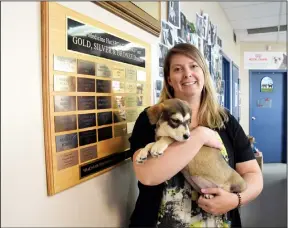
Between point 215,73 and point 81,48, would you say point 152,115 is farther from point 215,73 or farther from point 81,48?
point 215,73

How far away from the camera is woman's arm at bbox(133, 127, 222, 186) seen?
754mm

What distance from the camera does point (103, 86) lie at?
2.91ft

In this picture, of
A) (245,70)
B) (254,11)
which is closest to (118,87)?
(254,11)

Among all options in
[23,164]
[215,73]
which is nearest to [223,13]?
[215,73]

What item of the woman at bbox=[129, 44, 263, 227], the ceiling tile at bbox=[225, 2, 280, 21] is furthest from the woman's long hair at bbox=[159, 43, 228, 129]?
the ceiling tile at bbox=[225, 2, 280, 21]

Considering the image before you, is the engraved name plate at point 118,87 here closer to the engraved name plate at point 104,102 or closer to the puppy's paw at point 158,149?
the engraved name plate at point 104,102

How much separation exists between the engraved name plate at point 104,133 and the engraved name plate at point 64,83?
0.21 metres

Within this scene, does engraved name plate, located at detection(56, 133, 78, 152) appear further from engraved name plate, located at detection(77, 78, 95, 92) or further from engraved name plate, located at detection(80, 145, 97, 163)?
engraved name plate, located at detection(77, 78, 95, 92)

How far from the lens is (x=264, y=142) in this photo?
5.21 metres

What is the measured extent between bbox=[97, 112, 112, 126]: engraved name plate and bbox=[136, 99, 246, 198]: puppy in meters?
0.18

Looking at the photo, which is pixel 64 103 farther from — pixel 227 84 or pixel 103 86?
pixel 227 84

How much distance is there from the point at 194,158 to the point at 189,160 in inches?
3.0

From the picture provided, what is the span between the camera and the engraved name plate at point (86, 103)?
773mm

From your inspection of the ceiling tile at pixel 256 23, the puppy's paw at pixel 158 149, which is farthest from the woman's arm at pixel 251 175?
the ceiling tile at pixel 256 23
